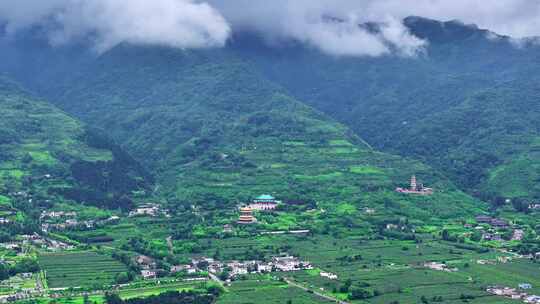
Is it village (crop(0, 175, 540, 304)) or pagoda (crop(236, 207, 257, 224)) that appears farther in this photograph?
pagoda (crop(236, 207, 257, 224))

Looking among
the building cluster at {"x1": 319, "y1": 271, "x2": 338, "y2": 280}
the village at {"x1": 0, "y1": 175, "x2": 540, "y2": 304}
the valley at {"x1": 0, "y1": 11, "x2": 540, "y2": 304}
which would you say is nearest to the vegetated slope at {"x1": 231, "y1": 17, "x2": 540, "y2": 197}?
the valley at {"x1": 0, "y1": 11, "x2": 540, "y2": 304}

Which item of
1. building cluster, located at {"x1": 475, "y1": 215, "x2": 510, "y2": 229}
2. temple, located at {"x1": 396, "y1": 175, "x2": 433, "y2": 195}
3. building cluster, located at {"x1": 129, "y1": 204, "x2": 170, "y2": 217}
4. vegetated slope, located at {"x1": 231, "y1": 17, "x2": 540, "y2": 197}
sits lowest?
building cluster, located at {"x1": 475, "y1": 215, "x2": 510, "y2": 229}

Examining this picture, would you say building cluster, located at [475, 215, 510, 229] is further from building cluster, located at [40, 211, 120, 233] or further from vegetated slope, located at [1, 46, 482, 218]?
building cluster, located at [40, 211, 120, 233]

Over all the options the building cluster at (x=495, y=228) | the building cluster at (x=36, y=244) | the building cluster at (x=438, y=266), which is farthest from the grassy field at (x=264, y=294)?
the building cluster at (x=495, y=228)

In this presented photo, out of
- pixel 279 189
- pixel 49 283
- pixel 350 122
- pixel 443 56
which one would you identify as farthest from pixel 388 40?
pixel 49 283

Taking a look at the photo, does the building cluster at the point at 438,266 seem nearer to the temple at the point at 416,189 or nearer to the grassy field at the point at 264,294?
the grassy field at the point at 264,294

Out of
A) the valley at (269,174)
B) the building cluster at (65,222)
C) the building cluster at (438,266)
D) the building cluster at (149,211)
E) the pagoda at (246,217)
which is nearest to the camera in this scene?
the valley at (269,174)

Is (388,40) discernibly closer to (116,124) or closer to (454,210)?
(116,124)

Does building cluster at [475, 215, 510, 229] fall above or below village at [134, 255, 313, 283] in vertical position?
above
